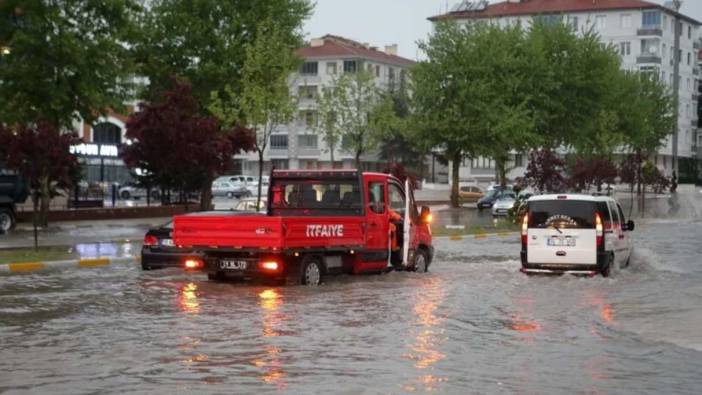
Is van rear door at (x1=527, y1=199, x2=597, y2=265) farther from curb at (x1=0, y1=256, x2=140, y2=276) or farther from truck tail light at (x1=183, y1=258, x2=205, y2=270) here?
curb at (x1=0, y1=256, x2=140, y2=276)

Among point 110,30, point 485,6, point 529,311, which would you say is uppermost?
point 485,6

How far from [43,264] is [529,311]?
1257cm

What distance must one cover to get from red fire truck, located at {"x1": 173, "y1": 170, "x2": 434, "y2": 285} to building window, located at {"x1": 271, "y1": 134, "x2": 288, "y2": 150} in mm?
100068

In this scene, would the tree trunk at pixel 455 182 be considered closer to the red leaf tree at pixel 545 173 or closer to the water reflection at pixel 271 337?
the red leaf tree at pixel 545 173

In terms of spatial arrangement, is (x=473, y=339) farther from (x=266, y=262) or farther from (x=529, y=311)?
(x=266, y=262)

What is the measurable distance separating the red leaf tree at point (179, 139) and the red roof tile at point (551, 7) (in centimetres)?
8709

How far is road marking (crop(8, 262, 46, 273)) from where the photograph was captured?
24.6 meters

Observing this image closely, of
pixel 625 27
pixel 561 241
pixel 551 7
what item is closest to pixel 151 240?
pixel 561 241

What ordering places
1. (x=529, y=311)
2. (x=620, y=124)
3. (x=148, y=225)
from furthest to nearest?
(x=620, y=124) < (x=148, y=225) < (x=529, y=311)

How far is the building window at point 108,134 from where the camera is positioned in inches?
3310

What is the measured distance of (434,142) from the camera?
7350 centimetres

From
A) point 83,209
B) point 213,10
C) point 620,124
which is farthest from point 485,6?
point 83,209

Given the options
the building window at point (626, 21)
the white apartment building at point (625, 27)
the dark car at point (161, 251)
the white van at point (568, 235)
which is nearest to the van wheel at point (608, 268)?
the white van at point (568, 235)

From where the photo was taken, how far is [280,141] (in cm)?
12444
